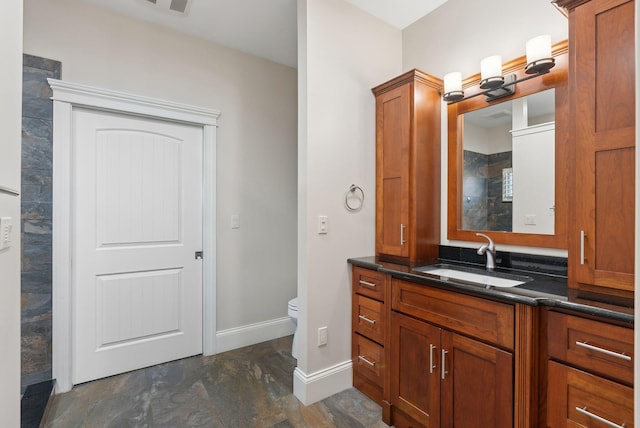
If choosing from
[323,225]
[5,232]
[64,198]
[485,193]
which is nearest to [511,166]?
[485,193]

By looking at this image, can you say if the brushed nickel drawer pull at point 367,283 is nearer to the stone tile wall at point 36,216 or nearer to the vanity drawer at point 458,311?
the vanity drawer at point 458,311

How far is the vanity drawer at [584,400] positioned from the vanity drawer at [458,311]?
0.63ft

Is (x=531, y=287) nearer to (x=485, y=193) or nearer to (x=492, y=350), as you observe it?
(x=492, y=350)

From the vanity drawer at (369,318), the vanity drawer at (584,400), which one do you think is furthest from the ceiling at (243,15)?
the vanity drawer at (584,400)

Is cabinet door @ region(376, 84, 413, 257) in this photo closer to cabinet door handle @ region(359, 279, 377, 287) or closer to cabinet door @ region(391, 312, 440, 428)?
cabinet door handle @ region(359, 279, 377, 287)

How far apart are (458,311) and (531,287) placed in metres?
0.33

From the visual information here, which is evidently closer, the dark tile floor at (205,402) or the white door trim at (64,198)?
the dark tile floor at (205,402)

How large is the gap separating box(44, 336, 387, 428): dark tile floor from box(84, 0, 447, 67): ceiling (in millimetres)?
2667

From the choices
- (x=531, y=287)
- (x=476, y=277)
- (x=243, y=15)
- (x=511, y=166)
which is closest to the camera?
(x=531, y=287)

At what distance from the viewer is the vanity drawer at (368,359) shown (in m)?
1.91

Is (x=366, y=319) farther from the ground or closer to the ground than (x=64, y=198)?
closer to the ground

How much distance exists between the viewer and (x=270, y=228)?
292 centimetres

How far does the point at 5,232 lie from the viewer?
39.8 inches

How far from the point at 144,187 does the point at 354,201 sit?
1.63 m
